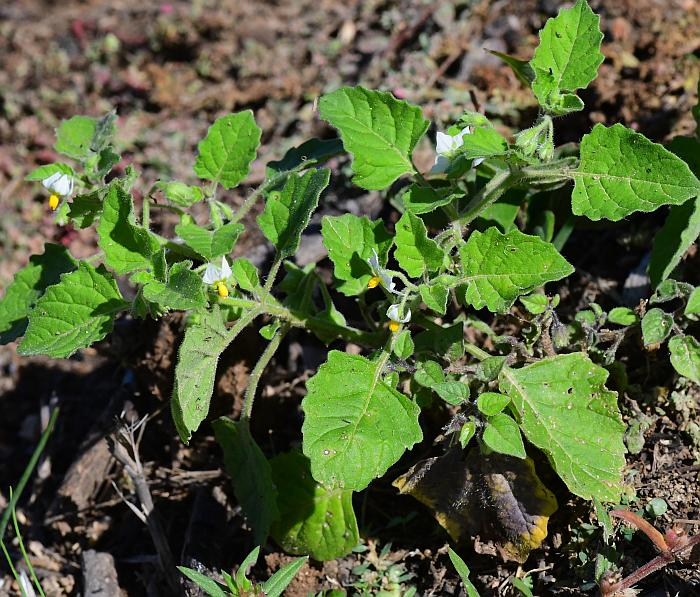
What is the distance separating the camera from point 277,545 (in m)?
2.62

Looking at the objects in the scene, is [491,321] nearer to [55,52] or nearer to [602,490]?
[602,490]

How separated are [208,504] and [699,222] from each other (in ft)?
6.68

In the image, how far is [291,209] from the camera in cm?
242

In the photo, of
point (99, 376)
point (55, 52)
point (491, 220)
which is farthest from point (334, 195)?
point (55, 52)

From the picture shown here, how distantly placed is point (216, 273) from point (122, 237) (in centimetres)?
34

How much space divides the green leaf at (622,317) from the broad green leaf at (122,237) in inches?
60.5

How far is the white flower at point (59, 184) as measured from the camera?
2383mm

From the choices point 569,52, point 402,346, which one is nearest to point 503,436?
point 402,346

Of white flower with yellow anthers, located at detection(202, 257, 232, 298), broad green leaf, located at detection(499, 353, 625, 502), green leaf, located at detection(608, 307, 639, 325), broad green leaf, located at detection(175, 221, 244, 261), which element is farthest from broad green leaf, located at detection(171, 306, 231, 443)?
green leaf, located at detection(608, 307, 639, 325)

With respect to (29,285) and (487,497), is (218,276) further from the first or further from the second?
(487,497)

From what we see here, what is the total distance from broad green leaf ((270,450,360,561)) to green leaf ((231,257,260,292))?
620 millimetres

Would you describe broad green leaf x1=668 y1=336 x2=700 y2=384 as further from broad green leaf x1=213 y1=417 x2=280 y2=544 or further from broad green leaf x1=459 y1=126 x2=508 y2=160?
broad green leaf x1=213 y1=417 x2=280 y2=544

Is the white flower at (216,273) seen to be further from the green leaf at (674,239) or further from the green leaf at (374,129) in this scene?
the green leaf at (674,239)

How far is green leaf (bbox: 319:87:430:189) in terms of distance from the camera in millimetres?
2438
